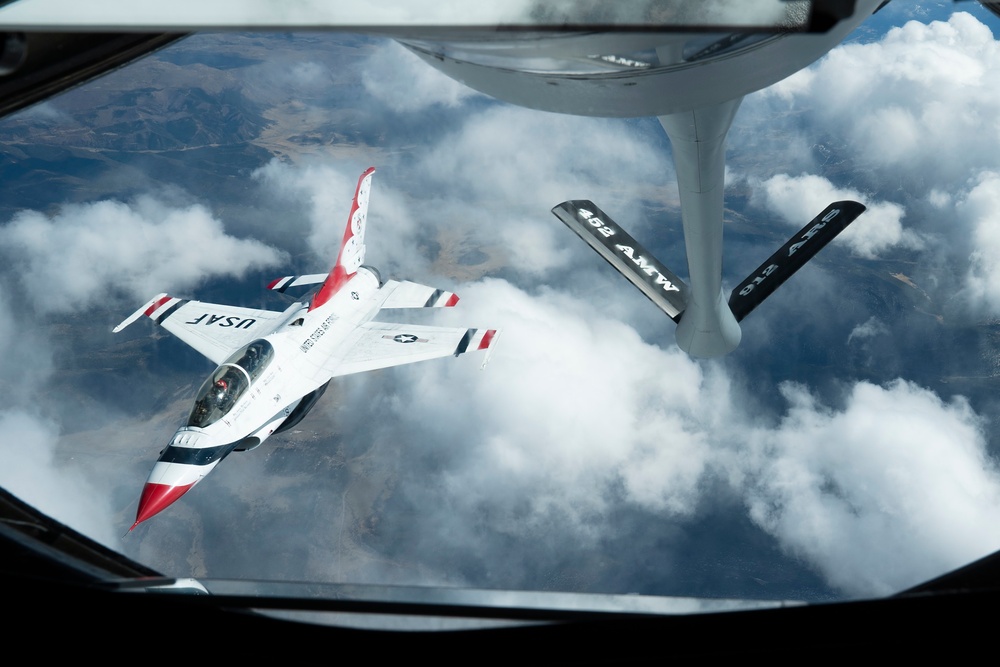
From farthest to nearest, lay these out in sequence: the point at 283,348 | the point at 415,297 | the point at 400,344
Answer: the point at 415,297 < the point at 400,344 < the point at 283,348

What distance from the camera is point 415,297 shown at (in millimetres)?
19094

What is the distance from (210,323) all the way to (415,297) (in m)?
6.12

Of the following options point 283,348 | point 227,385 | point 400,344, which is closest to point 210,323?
point 283,348

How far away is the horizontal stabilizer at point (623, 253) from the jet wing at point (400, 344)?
4.78 meters

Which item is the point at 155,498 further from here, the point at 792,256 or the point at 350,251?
the point at 792,256

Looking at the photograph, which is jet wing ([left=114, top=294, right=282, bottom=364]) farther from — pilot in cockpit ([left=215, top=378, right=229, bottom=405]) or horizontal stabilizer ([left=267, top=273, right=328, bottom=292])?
pilot in cockpit ([left=215, top=378, right=229, bottom=405])

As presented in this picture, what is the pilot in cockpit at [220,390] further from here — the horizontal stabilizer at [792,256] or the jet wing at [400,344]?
the horizontal stabilizer at [792,256]

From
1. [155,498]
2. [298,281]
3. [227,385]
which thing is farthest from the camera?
[298,281]

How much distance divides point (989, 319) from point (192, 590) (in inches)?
4304

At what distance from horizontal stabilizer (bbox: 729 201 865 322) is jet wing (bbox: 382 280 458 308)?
848 cm

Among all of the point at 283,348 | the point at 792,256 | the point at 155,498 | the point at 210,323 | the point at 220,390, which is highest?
the point at 792,256

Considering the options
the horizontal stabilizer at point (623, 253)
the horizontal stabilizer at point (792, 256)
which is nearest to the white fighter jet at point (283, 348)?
the horizontal stabilizer at point (623, 253)

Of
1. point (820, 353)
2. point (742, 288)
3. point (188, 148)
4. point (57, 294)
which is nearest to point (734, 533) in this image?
point (820, 353)

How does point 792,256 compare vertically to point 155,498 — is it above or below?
above
